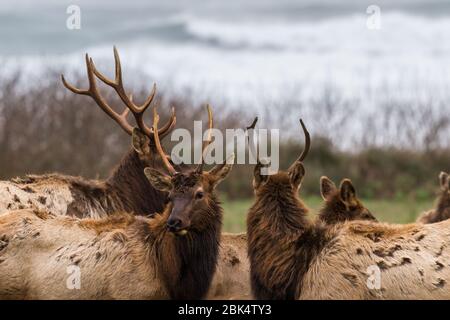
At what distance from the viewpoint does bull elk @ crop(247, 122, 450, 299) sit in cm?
801

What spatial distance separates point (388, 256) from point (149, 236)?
2380mm

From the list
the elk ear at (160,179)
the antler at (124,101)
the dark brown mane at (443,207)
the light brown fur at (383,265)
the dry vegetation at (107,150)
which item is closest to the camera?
the light brown fur at (383,265)

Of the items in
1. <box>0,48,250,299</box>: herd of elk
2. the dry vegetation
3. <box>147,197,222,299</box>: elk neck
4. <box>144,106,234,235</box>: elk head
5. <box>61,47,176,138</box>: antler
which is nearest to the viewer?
<box>144,106,234,235</box>: elk head

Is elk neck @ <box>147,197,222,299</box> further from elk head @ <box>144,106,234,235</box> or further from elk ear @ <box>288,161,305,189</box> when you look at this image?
elk ear @ <box>288,161,305,189</box>

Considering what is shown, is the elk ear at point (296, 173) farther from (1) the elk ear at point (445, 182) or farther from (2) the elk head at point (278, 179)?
(1) the elk ear at point (445, 182)

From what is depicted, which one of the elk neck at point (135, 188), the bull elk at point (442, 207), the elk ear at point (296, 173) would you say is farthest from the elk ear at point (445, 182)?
the elk ear at point (296, 173)

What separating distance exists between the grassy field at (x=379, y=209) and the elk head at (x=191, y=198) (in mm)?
9322

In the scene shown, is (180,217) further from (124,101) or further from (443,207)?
(443,207)

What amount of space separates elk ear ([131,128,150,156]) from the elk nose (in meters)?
3.04

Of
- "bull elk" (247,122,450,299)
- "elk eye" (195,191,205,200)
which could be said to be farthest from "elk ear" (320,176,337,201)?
"elk eye" (195,191,205,200)

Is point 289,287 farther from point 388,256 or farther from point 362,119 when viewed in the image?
point 362,119

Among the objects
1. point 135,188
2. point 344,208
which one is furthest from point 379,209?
point 344,208

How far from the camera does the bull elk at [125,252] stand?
342 inches

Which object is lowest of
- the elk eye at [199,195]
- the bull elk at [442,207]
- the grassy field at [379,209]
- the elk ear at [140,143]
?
the grassy field at [379,209]
